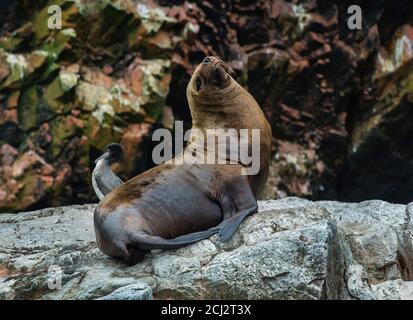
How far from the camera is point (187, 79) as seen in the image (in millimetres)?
12312

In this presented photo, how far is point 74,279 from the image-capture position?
4.89m

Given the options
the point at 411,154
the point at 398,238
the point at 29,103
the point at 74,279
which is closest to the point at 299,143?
the point at 411,154

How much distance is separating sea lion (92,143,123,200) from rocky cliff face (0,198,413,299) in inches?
55.9

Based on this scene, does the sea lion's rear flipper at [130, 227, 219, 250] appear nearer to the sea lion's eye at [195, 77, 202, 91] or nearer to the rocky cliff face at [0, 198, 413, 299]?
the rocky cliff face at [0, 198, 413, 299]

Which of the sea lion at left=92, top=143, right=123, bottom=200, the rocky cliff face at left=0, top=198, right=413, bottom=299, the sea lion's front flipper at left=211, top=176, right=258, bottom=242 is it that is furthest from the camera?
the sea lion at left=92, top=143, right=123, bottom=200

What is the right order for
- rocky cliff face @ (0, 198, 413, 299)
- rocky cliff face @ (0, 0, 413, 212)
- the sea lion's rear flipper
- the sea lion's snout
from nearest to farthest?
rocky cliff face @ (0, 198, 413, 299)
the sea lion's rear flipper
the sea lion's snout
rocky cliff face @ (0, 0, 413, 212)

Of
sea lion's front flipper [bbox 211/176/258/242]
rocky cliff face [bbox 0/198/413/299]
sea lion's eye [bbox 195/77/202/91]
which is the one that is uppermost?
sea lion's eye [bbox 195/77/202/91]

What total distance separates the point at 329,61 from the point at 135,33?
3.71 meters

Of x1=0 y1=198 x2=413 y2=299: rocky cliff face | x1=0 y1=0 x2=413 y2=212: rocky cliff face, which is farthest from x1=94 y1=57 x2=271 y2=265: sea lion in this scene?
x1=0 y1=0 x2=413 y2=212: rocky cliff face

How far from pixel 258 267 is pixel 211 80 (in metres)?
1.90

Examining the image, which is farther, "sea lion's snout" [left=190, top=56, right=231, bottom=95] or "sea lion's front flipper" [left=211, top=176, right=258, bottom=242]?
"sea lion's snout" [left=190, top=56, right=231, bottom=95]

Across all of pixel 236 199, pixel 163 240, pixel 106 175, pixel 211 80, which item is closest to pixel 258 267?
pixel 163 240

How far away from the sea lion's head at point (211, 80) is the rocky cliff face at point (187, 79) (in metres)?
5.93

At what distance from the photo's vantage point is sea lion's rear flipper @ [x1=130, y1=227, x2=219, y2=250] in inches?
192
